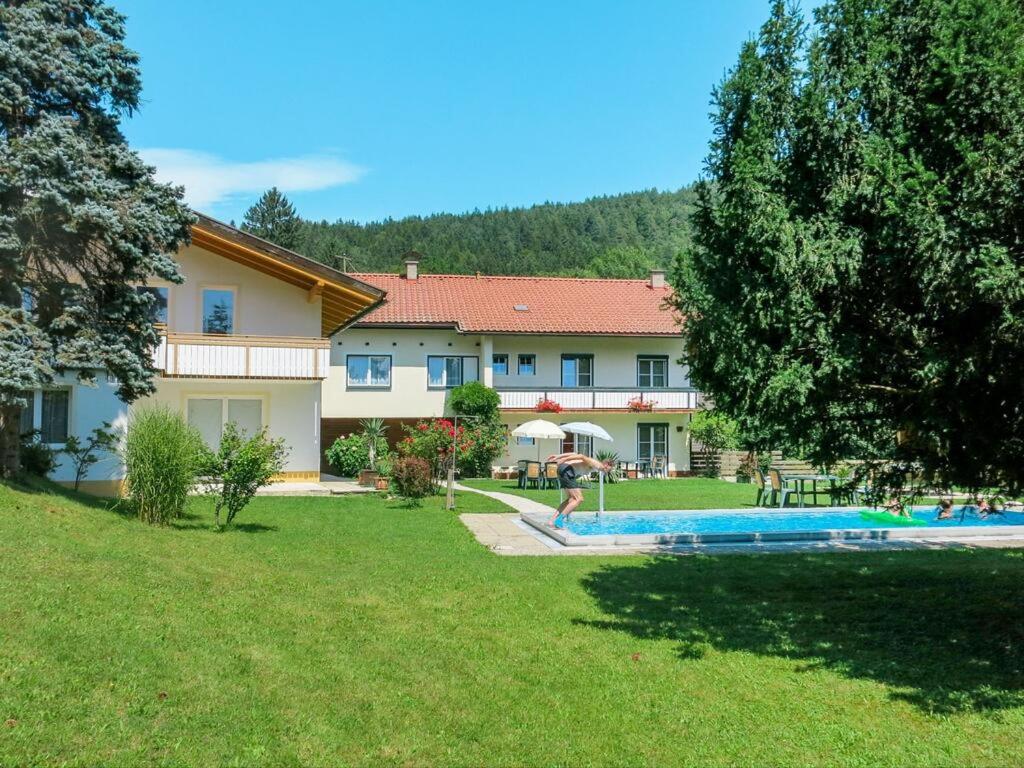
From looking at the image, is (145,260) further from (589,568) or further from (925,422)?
(925,422)

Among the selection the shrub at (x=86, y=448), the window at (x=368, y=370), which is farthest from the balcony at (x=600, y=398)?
the shrub at (x=86, y=448)

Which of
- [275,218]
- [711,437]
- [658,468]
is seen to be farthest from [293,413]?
[275,218]

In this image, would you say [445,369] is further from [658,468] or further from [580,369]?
[658,468]

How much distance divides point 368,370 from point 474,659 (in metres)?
27.6

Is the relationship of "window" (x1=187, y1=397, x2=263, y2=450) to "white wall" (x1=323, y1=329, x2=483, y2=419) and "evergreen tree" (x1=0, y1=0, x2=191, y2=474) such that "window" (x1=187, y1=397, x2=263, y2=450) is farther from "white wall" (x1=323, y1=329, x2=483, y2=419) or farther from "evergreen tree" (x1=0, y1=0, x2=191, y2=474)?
"evergreen tree" (x1=0, y1=0, x2=191, y2=474)

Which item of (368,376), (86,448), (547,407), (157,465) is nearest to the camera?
(157,465)

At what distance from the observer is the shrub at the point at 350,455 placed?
97.0 ft

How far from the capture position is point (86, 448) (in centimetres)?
1898

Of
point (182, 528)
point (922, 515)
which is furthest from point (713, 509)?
point (182, 528)

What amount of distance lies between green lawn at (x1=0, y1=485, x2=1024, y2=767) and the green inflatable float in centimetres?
805

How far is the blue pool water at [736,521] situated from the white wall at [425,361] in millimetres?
14098

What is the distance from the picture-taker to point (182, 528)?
1377 centimetres

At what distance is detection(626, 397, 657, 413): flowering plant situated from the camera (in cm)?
3422

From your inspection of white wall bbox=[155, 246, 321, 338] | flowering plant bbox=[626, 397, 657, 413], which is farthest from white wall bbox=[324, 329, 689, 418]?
white wall bbox=[155, 246, 321, 338]
